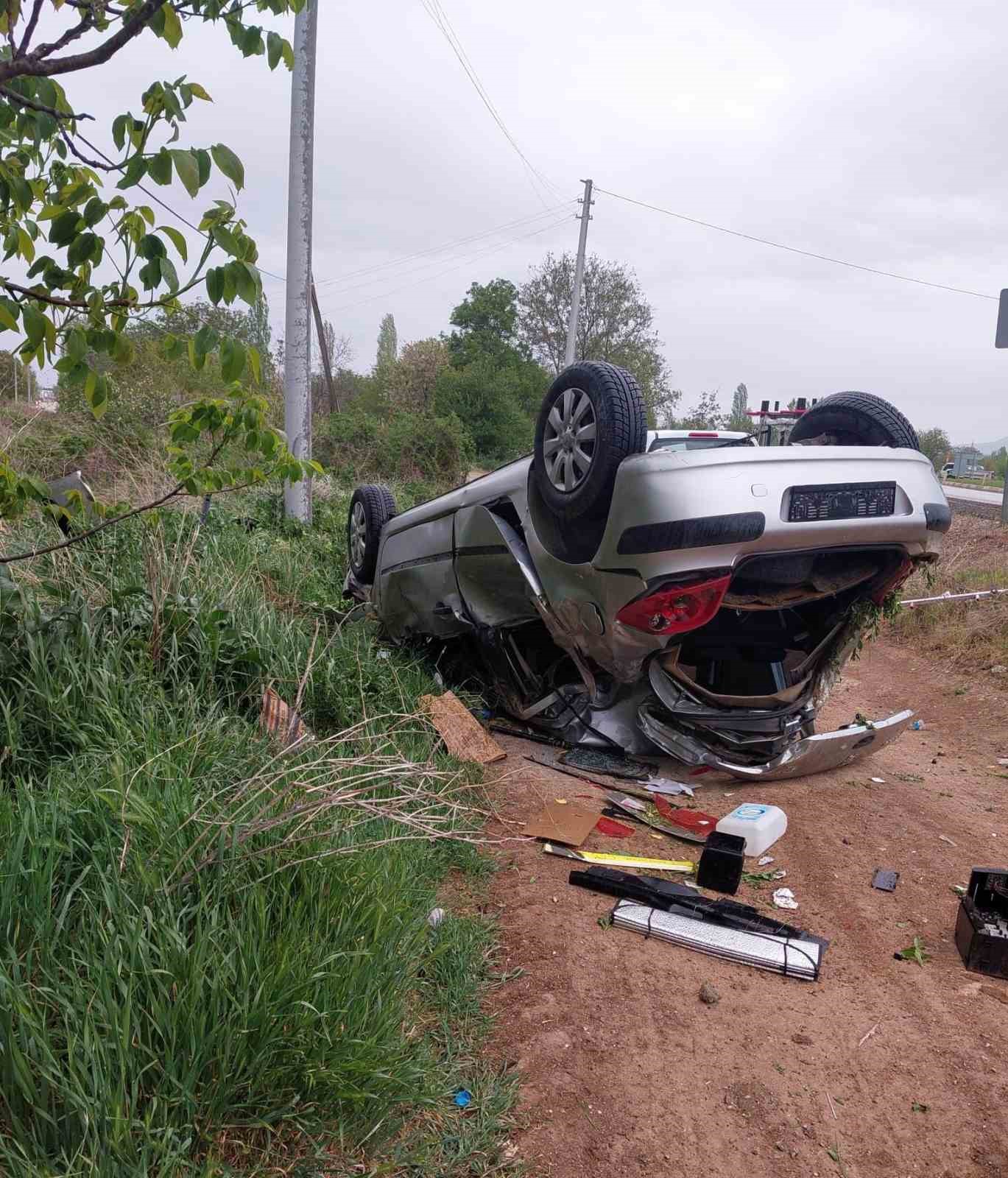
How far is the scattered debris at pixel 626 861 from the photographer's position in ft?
11.8

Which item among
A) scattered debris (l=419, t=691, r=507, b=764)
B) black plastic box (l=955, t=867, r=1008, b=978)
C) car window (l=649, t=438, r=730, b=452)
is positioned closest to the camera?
black plastic box (l=955, t=867, r=1008, b=978)

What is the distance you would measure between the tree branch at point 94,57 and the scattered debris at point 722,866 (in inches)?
121

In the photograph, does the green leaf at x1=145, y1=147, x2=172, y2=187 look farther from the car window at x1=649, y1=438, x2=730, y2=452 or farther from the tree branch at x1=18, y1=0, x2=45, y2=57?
the car window at x1=649, y1=438, x2=730, y2=452

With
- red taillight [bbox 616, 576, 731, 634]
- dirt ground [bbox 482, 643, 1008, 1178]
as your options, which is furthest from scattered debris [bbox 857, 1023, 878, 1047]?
red taillight [bbox 616, 576, 731, 634]

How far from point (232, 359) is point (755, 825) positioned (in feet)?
9.06

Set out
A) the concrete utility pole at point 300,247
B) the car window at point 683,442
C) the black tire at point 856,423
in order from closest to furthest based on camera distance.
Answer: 1. the black tire at point 856,423
2. the car window at point 683,442
3. the concrete utility pole at point 300,247

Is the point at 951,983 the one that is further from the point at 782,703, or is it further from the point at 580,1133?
the point at 782,703

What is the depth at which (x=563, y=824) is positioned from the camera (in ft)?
12.9

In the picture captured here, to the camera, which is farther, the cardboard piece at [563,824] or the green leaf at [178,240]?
the cardboard piece at [563,824]

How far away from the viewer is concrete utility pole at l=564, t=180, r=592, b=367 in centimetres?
2848

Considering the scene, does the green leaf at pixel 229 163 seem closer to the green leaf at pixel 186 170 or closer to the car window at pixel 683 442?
the green leaf at pixel 186 170

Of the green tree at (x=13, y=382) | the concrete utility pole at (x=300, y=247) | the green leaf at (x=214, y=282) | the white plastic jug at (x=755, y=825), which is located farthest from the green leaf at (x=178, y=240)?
the green tree at (x=13, y=382)

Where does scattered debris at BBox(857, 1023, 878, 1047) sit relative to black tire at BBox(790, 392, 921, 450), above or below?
below

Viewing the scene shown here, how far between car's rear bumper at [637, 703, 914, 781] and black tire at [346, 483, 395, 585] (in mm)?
2923
